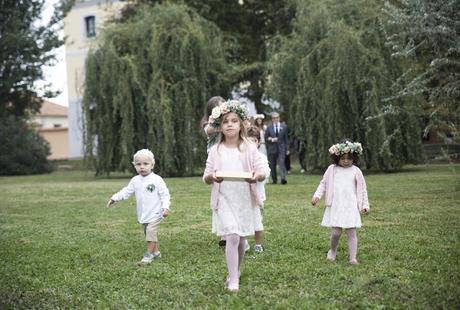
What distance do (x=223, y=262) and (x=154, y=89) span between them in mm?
15300

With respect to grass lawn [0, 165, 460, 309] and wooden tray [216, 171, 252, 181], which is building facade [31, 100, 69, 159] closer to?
grass lawn [0, 165, 460, 309]

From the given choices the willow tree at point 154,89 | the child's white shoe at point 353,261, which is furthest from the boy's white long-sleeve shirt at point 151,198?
the willow tree at point 154,89

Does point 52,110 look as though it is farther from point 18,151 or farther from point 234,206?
point 234,206

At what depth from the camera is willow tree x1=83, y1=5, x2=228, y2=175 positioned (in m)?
21.5

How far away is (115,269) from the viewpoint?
21.4ft

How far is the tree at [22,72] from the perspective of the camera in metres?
31.7

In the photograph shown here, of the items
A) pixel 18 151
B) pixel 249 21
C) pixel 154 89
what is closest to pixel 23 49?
pixel 18 151

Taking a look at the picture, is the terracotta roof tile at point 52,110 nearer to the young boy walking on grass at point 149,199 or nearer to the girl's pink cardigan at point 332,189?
the young boy walking on grass at point 149,199

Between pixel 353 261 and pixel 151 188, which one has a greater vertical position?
pixel 151 188

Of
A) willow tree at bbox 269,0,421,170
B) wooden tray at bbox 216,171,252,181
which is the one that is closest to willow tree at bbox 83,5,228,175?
willow tree at bbox 269,0,421,170

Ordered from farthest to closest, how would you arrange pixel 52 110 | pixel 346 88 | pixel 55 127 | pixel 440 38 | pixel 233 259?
pixel 52 110, pixel 55 127, pixel 346 88, pixel 440 38, pixel 233 259

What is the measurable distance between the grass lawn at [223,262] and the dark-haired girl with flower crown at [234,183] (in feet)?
1.51

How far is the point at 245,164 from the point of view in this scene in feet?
19.2

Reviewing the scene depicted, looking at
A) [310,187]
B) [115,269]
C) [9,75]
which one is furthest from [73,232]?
[9,75]
